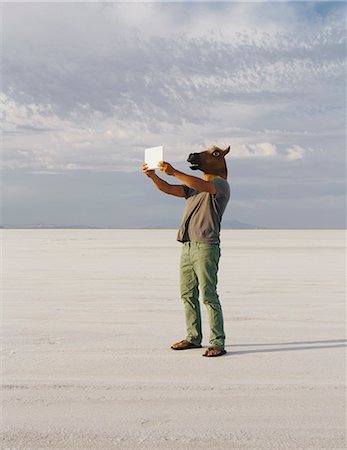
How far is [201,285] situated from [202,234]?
46cm

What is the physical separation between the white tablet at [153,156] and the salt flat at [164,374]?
170 cm

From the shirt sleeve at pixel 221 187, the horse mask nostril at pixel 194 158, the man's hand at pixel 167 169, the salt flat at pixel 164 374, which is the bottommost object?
the salt flat at pixel 164 374

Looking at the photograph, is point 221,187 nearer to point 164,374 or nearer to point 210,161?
point 210,161

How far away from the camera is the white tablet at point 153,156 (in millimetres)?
4978

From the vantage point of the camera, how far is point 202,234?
5.16 meters

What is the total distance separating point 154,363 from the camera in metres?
4.80

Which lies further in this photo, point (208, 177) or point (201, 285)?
point (208, 177)

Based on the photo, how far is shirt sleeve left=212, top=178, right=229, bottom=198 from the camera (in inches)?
201

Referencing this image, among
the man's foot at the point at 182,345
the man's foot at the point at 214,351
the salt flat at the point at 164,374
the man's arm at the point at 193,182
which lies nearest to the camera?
the salt flat at the point at 164,374

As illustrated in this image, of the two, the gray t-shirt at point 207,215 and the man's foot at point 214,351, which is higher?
the gray t-shirt at point 207,215

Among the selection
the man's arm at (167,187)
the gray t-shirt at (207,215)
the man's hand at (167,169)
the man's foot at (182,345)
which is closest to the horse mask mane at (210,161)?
the gray t-shirt at (207,215)

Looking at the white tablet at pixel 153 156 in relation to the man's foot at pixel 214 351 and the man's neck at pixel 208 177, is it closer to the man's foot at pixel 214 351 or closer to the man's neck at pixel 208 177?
the man's neck at pixel 208 177

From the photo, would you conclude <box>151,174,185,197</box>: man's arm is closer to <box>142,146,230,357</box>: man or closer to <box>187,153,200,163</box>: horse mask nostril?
<box>142,146,230,357</box>: man

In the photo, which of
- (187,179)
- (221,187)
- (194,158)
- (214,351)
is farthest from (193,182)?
(214,351)
